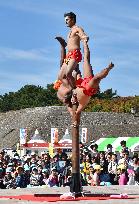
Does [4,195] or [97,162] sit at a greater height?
[97,162]

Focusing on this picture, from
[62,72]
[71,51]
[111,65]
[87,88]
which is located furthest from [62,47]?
[111,65]

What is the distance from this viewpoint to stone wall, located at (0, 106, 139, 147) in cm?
5547

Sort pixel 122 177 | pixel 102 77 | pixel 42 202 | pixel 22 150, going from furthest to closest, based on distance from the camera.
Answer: pixel 22 150 < pixel 122 177 < pixel 102 77 < pixel 42 202

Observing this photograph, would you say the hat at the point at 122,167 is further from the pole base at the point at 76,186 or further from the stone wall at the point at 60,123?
the stone wall at the point at 60,123

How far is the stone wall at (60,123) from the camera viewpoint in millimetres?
55469

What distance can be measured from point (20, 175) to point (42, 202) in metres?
7.29

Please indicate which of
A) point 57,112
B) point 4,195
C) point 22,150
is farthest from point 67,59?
point 57,112

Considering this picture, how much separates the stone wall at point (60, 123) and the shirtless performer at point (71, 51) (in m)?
41.6

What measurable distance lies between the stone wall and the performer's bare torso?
41.6 metres

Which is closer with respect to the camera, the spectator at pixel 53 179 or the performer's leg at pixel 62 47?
the performer's leg at pixel 62 47

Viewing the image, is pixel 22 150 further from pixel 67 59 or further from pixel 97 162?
pixel 67 59

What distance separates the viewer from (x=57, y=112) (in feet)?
193

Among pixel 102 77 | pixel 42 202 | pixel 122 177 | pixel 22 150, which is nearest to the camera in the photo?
pixel 42 202

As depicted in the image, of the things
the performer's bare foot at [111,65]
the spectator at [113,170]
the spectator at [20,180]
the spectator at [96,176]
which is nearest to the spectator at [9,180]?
the spectator at [20,180]
